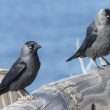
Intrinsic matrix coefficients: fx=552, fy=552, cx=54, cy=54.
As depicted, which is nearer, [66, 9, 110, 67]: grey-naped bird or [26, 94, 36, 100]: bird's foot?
[26, 94, 36, 100]: bird's foot

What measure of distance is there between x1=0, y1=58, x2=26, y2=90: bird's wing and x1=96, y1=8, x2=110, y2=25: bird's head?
112 centimetres

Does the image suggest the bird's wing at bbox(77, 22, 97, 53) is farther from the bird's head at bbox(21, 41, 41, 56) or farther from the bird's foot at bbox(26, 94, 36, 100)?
the bird's foot at bbox(26, 94, 36, 100)

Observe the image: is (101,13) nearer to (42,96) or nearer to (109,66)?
(109,66)

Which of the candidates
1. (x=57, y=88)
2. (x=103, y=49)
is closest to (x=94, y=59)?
(x=103, y=49)

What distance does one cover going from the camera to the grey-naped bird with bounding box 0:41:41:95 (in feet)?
12.6

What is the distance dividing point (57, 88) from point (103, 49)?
4.11 feet

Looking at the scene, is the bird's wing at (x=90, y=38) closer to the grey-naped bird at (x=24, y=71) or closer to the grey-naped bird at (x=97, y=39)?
the grey-naped bird at (x=97, y=39)

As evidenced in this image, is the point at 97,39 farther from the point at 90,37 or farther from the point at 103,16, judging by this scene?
the point at 103,16

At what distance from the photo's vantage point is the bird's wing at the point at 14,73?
12.7 ft

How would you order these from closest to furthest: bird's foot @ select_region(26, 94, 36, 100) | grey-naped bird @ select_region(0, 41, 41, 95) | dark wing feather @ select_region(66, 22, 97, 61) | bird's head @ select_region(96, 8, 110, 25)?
bird's foot @ select_region(26, 94, 36, 100)
grey-naped bird @ select_region(0, 41, 41, 95)
bird's head @ select_region(96, 8, 110, 25)
dark wing feather @ select_region(66, 22, 97, 61)

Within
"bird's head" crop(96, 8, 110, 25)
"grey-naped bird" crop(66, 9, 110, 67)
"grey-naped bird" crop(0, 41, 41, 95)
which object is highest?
"bird's head" crop(96, 8, 110, 25)

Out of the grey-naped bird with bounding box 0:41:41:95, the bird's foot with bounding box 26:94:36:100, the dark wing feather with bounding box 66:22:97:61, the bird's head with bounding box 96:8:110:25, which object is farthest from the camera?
the dark wing feather with bounding box 66:22:97:61

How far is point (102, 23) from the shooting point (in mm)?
4844

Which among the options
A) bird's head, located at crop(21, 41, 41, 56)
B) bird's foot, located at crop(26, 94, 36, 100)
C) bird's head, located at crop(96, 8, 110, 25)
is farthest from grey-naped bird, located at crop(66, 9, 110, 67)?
bird's foot, located at crop(26, 94, 36, 100)
